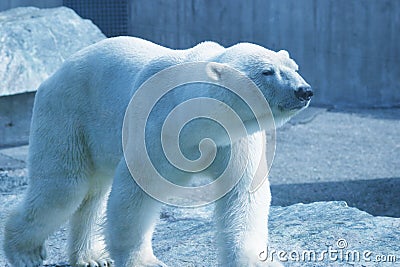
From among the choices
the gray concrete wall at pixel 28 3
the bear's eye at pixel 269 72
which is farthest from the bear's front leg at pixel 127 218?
the gray concrete wall at pixel 28 3

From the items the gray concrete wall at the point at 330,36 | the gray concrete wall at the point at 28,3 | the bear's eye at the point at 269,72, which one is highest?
the bear's eye at the point at 269,72

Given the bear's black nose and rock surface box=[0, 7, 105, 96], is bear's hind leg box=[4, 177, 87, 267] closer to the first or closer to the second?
the bear's black nose

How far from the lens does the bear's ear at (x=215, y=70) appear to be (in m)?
2.45

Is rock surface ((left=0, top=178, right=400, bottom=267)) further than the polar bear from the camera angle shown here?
Yes

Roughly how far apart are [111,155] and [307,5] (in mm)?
6599

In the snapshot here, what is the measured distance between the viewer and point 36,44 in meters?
6.77

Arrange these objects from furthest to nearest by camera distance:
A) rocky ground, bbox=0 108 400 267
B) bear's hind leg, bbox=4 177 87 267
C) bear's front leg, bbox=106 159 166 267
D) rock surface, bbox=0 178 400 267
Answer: rocky ground, bbox=0 108 400 267 < rock surface, bbox=0 178 400 267 < bear's hind leg, bbox=4 177 87 267 < bear's front leg, bbox=106 159 166 267

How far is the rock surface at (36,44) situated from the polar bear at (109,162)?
136 inches

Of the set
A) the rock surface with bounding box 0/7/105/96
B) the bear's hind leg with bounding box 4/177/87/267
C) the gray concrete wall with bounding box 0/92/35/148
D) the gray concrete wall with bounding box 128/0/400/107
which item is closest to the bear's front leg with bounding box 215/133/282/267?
the bear's hind leg with bounding box 4/177/87/267

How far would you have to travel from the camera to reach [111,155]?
286 cm

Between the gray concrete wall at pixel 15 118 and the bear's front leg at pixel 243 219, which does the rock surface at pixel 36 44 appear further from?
the bear's front leg at pixel 243 219

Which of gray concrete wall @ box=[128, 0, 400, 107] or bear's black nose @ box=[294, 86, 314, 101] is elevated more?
bear's black nose @ box=[294, 86, 314, 101]

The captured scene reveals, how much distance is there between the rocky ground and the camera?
3309 millimetres

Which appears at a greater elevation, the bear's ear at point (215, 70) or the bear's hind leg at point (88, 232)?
the bear's ear at point (215, 70)
